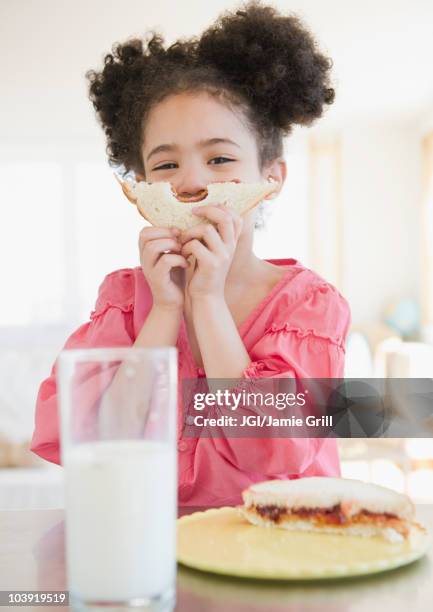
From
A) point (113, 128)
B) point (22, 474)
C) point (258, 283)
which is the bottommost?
point (22, 474)

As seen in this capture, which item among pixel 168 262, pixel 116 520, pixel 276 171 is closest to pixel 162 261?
pixel 168 262

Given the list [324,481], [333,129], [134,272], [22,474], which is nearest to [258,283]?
[134,272]

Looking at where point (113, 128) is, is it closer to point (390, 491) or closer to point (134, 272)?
point (134, 272)

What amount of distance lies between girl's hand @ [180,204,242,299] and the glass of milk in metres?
0.42

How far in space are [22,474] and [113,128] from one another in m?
2.09

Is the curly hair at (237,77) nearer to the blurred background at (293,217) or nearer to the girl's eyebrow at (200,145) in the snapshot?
the girl's eyebrow at (200,145)

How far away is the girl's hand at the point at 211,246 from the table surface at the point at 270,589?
1.24 feet

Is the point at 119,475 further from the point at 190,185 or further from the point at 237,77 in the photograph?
the point at 237,77

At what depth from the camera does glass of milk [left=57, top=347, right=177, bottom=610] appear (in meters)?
0.40

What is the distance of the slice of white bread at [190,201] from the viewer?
86cm

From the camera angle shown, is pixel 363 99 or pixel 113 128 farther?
pixel 363 99

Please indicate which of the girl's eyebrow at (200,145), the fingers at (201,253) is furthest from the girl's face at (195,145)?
the fingers at (201,253)

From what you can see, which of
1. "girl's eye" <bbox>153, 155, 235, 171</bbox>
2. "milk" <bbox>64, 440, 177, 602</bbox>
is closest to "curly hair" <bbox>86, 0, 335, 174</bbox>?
"girl's eye" <bbox>153, 155, 235, 171</bbox>

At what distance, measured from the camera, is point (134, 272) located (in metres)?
1.04
